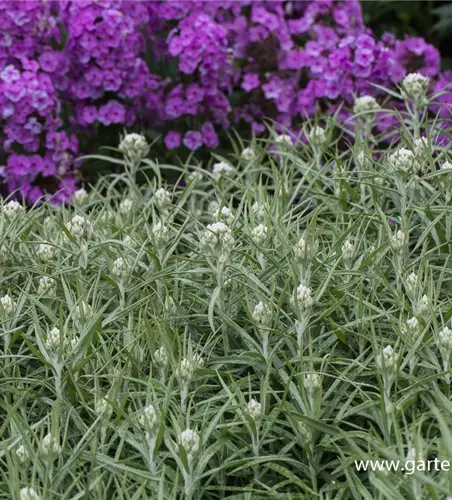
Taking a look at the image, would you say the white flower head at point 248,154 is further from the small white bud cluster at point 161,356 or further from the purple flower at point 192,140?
the small white bud cluster at point 161,356

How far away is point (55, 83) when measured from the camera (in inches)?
151

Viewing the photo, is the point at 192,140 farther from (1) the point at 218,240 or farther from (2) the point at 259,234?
(1) the point at 218,240

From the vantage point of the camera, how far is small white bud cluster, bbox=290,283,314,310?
194cm

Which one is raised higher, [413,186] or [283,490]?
[413,186]

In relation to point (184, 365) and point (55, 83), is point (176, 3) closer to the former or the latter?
point (55, 83)

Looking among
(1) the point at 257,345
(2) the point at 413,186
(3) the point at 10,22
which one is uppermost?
(2) the point at 413,186

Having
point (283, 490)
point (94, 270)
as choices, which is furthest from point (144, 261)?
point (283, 490)

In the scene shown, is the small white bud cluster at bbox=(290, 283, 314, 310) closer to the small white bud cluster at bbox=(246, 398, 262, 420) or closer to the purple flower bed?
the small white bud cluster at bbox=(246, 398, 262, 420)

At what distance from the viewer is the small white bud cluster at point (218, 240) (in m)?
2.05

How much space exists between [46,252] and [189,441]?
90 centimetres

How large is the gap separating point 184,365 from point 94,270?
625 millimetres

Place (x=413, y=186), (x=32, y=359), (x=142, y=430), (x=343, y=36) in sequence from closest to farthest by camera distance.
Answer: (x=142, y=430)
(x=32, y=359)
(x=413, y=186)
(x=343, y=36)

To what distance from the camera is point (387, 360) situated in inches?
71.6

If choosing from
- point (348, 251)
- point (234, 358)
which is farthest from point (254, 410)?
point (348, 251)
